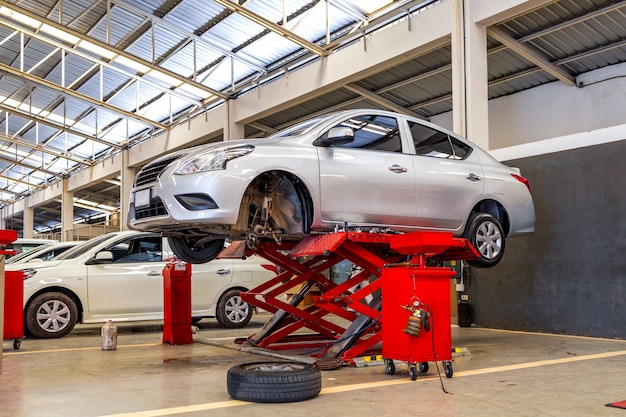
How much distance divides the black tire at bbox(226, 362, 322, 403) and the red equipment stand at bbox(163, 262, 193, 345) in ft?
9.46

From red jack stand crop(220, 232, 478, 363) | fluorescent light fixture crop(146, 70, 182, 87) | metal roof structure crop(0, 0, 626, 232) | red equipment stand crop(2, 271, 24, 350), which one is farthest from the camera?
fluorescent light fixture crop(146, 70, 182, 87)

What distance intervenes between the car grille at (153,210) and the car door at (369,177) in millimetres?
1224

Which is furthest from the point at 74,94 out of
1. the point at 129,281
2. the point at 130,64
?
the point at 129,281

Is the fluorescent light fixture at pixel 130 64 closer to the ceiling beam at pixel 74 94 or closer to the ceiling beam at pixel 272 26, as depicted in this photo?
the ceiling beam at pixel 74 94

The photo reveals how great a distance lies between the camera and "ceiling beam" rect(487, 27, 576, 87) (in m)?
9.68

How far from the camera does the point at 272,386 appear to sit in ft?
11.3

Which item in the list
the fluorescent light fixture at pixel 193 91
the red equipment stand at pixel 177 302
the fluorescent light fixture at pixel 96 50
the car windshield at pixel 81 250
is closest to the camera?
the red equipment stand at pixel 177 302

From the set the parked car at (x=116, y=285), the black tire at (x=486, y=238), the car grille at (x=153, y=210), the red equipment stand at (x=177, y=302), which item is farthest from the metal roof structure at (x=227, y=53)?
the car grille at (x=153, y=210)

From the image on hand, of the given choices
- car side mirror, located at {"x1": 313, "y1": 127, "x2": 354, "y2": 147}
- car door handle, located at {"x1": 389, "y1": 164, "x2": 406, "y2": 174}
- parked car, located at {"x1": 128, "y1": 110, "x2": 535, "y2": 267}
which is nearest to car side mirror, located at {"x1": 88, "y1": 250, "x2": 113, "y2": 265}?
parked car, located at {"x1": 128, "y1": 110, "x2": 535, "y2": 267}

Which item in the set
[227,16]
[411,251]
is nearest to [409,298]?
[411,251]

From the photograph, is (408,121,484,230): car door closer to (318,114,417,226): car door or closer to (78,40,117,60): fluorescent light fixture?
(318,114,417,226): car door

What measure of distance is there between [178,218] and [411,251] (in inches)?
66.9

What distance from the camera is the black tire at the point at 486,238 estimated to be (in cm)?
557

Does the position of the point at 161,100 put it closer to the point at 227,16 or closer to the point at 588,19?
the point at 227,16
